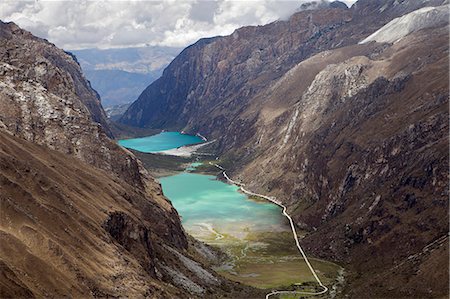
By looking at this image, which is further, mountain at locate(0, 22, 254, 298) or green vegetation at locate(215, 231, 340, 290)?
green vegetation at locate(215, 231, 340, 290)

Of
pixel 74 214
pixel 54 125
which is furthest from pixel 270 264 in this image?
pixel 74 214

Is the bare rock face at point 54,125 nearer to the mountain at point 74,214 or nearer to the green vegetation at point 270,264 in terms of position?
the mountain at point 74,214

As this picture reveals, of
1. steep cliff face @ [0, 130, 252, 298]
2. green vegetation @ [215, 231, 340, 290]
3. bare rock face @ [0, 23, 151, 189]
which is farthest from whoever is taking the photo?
green vegetation @ [215, 231, 340, 290]

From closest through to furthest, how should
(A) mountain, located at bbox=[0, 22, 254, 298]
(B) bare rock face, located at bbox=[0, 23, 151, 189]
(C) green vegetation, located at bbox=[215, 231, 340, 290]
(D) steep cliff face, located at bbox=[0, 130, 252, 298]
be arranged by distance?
(D) steep cliff face, located at bbox=[0, 130, 252, 298]
(A) mountain, located at bbox=[0, 22, 254, 298]
(B) bare rock face, located at bbox=[0, 23, 151, 189]
(C) green vegetation, located at bbox=[215, 231, 340, 290]

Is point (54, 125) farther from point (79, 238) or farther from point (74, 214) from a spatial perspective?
point (79, 238)

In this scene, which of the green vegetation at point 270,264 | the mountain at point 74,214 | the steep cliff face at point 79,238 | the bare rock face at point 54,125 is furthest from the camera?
the green vegetation at point 270,264

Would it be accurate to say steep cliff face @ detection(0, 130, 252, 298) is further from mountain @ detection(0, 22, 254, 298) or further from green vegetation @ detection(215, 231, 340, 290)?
green vegetation @ detection(215, 231, 340, 290)

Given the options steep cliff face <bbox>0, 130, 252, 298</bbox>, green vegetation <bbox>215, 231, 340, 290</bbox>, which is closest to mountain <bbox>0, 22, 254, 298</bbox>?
steep cliff face <bbox>0, 130, 252, 298</bbox>

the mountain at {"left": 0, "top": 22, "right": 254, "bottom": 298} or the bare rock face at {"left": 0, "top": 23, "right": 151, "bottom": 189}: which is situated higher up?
the bare rock face at {"left": 0, "top": 23, "right": 151, "bottom": 189}

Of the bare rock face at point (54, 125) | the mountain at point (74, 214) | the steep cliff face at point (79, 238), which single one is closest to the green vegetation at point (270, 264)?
the mountain at point (74, 214)
